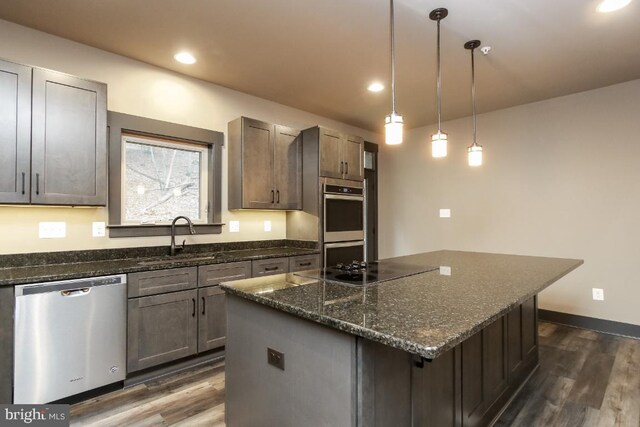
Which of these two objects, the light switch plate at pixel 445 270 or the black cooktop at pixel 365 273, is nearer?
the black cooktop at pixel 365 273

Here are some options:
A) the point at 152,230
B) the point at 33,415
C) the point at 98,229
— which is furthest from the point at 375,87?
the point at 33,415

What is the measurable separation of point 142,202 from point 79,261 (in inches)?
26.9

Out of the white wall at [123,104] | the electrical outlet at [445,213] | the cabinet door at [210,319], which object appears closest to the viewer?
the white wall at [123,104]

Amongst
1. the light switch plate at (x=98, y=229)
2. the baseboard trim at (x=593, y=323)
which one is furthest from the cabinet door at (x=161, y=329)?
the baseboard trim at (x=593, y=323)

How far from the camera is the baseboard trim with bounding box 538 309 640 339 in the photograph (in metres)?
3.34

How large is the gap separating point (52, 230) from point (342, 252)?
2.60 meters

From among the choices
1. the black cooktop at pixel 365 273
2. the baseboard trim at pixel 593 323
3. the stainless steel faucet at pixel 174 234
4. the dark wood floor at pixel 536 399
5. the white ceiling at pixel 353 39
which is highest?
the white ceiling at pixel 353 39

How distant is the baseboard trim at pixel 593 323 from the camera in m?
3.34

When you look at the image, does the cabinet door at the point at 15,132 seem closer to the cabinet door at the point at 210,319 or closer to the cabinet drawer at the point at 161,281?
the cabinet drawer at the point at 161,281

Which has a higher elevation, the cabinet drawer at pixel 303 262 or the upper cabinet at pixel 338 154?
the upper cabinet at pixel 338 154

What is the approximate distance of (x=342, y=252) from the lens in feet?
12.4

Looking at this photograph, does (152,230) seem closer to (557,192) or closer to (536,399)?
(536,399)

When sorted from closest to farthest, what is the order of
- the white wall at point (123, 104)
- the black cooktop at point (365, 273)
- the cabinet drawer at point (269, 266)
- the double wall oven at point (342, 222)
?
the black cooktop at point (365, 273) < the white wall at point (123, 104) < the cabinet drawer at point (269, 266) < the double wall oven at point (342, 222)

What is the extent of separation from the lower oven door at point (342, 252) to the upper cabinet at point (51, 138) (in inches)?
83.2
